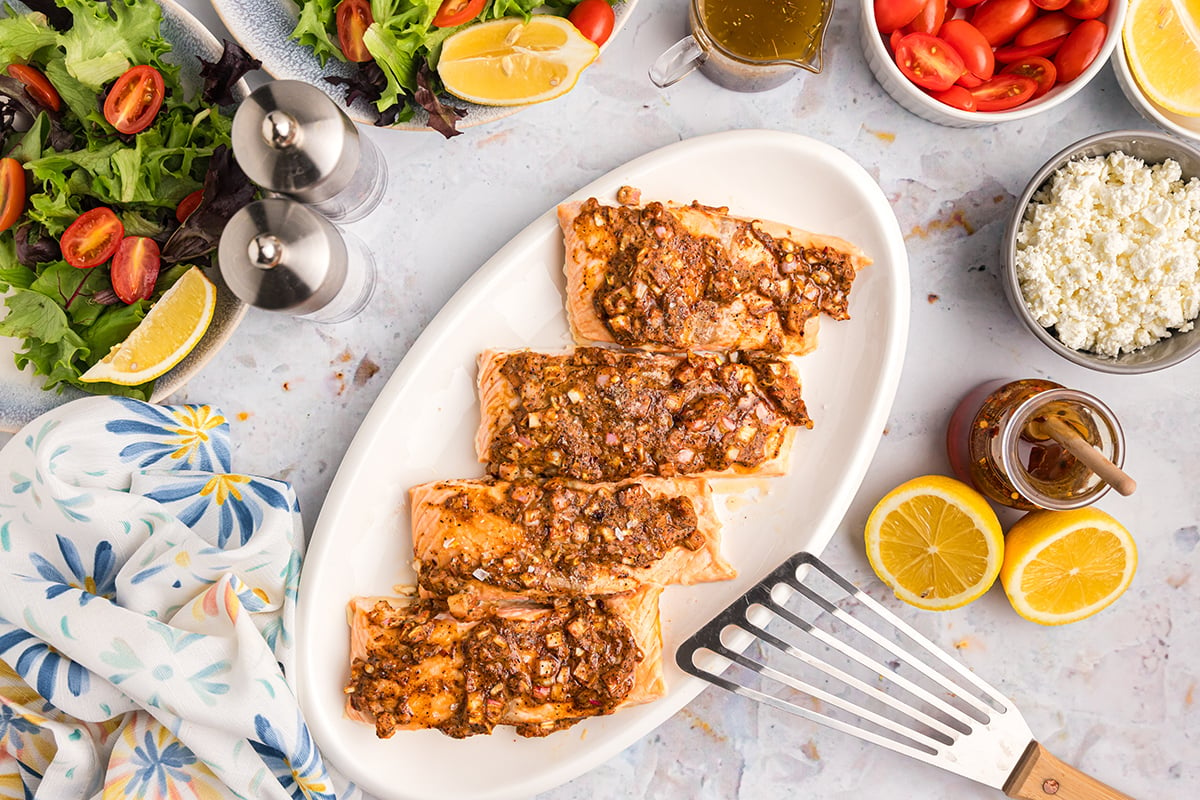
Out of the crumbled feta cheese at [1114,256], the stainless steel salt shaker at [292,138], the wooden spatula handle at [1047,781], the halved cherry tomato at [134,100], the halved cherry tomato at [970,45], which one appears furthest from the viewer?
the wooden spatula handle at [1047,781]

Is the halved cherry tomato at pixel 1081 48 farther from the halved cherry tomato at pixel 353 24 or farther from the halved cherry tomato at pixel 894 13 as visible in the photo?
the halved cherry tomato at pixel 353 24

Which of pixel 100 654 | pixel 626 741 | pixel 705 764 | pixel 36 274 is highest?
pixel 36 274

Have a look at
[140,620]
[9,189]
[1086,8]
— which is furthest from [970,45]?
[140,620]

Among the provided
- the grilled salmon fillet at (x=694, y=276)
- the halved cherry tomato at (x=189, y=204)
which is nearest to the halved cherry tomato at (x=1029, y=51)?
the grilled salmon fillet at (x=694, y=276)

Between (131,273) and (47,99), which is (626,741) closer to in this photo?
(131,273)

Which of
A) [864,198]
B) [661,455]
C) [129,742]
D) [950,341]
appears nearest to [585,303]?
[661,455]

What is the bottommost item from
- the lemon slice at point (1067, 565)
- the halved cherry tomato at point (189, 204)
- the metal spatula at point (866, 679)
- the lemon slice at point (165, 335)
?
the metal spatula at point (866, 679)
